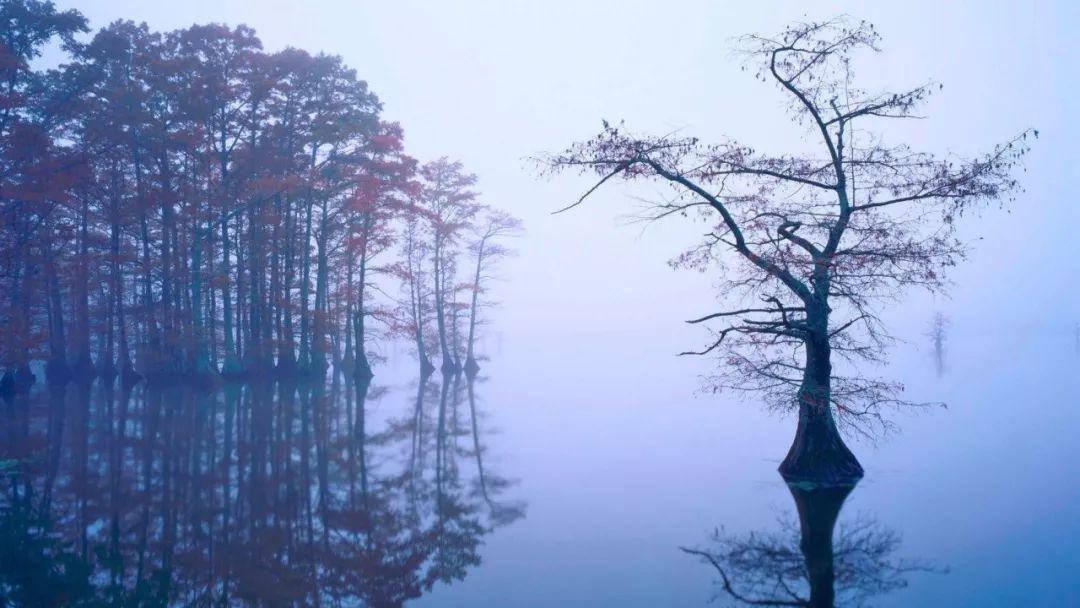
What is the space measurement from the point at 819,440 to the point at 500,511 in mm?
5467

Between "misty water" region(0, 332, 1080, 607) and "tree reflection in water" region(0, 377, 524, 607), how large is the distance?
4 centimetres

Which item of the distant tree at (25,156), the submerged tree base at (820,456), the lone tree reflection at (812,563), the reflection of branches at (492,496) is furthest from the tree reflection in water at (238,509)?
the distant tree at (25,156)

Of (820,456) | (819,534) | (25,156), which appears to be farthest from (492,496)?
(25,156)

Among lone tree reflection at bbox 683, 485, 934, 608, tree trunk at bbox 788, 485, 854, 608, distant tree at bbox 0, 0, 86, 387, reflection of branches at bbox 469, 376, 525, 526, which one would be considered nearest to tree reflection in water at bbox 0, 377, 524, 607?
reflection of branches at bbox 469, 376, 525, 526

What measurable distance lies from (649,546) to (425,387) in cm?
2390

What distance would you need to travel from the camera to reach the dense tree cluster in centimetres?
2320

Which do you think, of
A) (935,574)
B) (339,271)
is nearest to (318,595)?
(935,574)

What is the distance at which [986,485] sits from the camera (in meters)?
11.2

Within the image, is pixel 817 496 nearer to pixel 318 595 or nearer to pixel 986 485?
pixel 986 485

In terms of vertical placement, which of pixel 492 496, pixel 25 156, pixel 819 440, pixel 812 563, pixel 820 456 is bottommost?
pixel 812 563

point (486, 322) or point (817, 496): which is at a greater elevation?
point (486, 322)

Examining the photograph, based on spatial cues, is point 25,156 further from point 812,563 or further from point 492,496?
point 812,563

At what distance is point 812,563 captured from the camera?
24.2 feet

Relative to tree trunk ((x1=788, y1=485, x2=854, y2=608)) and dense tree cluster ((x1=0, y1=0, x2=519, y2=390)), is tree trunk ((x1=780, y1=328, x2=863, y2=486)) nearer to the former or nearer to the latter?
tree trunk ((x1=788, y1=485, x2=854, y2=608))
